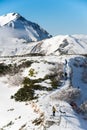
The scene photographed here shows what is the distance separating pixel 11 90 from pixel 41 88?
7.81m

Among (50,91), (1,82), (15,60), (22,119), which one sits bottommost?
(22,119)

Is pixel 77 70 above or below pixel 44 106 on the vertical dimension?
above

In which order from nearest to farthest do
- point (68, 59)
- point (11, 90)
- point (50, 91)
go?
1. point (50, 91)
2. point (11, 90)
3. point (68, 59)

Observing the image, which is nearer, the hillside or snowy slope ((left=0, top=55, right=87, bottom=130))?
snowy slope ((left=0, top=55, right=87, bottom=130))

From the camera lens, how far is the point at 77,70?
3260 inches

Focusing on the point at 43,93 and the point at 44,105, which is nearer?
the point at 44,105

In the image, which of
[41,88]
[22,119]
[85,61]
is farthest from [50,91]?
[85,61]

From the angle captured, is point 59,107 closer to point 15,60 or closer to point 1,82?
point 1,82

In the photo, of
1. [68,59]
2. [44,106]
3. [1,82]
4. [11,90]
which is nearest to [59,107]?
[44,106]

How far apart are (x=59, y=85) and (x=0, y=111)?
1250cm

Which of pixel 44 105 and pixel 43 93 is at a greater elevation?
pixel 43 93

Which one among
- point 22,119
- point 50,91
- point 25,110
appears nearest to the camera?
point 22,119

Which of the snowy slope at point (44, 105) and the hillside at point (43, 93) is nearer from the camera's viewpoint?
the snowy slope at point (44, 105)

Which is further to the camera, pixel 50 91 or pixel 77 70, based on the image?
pixel 77 70
